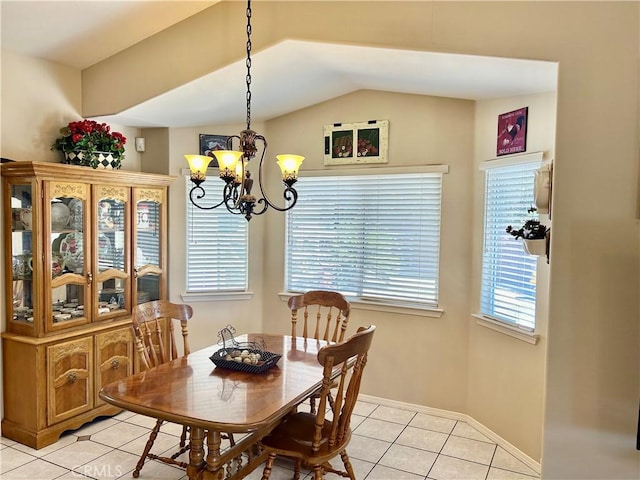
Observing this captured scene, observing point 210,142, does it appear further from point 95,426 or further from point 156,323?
point 95,426

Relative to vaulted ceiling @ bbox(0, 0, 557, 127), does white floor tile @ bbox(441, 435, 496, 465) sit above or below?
below

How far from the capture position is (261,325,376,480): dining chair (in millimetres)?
2148

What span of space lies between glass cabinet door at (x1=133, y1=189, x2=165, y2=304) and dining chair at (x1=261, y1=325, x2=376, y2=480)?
1.99 meters


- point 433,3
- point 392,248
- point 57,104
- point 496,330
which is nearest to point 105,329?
point 57,104

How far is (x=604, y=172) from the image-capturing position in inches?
84.0

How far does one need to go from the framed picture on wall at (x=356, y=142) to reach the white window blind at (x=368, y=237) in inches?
6.6

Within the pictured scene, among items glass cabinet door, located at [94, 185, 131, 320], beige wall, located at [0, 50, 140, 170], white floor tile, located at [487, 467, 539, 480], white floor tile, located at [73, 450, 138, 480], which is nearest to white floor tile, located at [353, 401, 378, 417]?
white floor tile, located at [487, 467, 539, 480]

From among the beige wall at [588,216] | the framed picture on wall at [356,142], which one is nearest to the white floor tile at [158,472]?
the beige wall at [588,216]

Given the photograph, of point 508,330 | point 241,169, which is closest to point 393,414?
point 508,330

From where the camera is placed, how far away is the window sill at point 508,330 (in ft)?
9.58

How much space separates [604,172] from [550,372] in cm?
102

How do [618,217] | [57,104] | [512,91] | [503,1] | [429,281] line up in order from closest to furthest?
[618,217] → [503,1] → [512,91] → [57,104] → [429,281]

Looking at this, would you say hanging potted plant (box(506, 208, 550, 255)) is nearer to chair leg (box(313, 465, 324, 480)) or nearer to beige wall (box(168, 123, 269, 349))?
chair leg (box(313, 465, 324, 480))

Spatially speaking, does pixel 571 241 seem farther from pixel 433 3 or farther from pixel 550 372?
pixel 433 3
